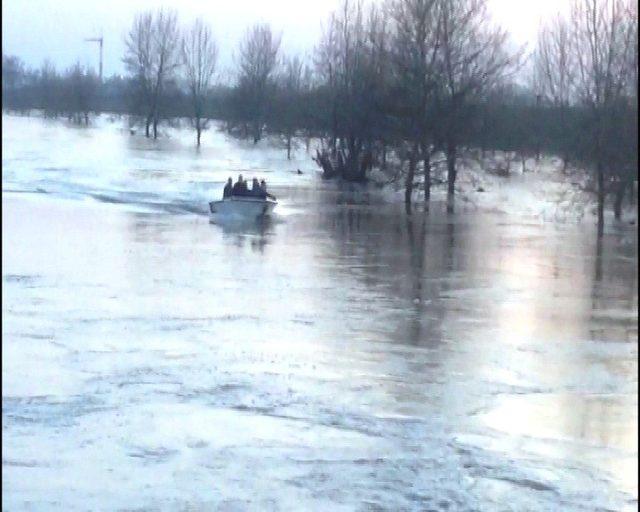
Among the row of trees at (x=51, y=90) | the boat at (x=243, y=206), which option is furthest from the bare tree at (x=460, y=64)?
the row of trees at (x=51, y=90)

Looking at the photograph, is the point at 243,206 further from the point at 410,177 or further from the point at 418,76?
the point at 418,76

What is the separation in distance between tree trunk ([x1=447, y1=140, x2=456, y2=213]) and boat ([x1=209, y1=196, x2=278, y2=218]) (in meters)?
6.25

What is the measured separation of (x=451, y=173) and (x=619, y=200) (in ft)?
94.7

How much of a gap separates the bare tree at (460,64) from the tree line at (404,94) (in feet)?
0.13

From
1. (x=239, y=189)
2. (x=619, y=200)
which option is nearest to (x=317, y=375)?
(x=619, y=200)

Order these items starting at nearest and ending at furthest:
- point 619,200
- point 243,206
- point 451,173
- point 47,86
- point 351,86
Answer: point 619,200
point 47,86
point 243,206
point 451,173
point 351,86

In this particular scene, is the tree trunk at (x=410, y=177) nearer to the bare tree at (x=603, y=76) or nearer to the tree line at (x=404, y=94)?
the tree line at (x=404, y=94)

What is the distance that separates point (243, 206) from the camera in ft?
87.5

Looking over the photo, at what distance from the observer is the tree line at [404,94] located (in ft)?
25.9

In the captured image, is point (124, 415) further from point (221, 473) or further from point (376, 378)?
point (376, 378)

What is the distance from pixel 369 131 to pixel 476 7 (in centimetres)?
752

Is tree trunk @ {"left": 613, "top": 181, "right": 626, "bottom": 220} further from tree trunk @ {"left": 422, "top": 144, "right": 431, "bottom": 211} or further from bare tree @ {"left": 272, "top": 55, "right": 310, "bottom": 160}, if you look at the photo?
bare tree @ {"left": 272, "top": 55, "right": 310, "bottom": 160}

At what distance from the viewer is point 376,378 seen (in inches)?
393

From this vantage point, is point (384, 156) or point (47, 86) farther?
point (384, 156)
